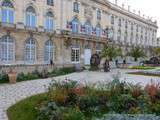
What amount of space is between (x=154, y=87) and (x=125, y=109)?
2.12 metres

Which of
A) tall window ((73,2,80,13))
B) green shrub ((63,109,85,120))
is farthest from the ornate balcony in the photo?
green shrub ((63,109,85,120))

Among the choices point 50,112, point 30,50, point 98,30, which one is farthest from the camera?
point 98,30

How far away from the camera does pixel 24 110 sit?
1102 centimetres

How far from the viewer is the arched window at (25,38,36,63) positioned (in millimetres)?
34906

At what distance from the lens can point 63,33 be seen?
39.5 meters

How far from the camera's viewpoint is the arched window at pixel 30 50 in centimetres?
3491

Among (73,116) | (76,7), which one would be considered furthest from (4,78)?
(76,7)

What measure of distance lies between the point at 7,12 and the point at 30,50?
5368mm

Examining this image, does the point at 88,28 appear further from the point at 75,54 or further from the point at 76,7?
the point at 75,54

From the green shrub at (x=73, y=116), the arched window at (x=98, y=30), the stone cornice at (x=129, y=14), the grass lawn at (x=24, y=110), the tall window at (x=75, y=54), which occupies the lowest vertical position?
the grass lawn at (x=24, y=110)

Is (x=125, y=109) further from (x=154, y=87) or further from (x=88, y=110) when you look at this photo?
(x=154, y=87)

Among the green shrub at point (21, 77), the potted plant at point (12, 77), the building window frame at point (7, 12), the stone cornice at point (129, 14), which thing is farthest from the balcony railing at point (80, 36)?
the potted plant at point (12, 77)

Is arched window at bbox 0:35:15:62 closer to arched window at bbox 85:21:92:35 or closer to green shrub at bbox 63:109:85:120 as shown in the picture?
arched window at bbox 85:21:92:35

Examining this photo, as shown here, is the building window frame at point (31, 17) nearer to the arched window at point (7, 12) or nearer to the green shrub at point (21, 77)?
the arched window at point (7, 12)
